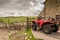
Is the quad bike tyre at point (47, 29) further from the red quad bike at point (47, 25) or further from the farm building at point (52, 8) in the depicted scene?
the farm building at point (52, 8)

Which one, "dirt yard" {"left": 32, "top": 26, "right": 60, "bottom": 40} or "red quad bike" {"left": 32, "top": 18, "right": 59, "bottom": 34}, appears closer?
"dirt yard" {"left": 32, "top": 26, "right": 60, "bottom": 40}

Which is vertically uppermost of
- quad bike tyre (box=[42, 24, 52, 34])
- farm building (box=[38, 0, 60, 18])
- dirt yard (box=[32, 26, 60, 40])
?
farm building (box=[38, 0, 60, 18])

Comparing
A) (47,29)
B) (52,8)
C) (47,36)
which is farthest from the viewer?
(52,8)

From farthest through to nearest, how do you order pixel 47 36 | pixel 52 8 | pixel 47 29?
pixel 52 8
pixel 47 29
pixel 47 36

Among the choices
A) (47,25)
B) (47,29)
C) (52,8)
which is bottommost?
(47,29)

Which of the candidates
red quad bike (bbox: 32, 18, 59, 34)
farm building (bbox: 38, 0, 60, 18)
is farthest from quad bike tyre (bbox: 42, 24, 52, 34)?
farm building (bbox: 38, 0, 60, 18)

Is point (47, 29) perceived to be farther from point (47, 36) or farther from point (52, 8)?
point (52, 8)

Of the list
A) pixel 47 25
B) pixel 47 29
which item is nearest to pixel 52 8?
pixel 47 25

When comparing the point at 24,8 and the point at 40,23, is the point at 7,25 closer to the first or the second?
the point at 40,23

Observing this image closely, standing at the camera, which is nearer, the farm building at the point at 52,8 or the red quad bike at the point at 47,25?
the red quad bike at the point at 47,25

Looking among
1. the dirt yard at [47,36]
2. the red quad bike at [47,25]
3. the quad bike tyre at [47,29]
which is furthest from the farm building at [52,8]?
the dirt yard at [47,36]

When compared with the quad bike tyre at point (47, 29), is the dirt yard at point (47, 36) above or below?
below

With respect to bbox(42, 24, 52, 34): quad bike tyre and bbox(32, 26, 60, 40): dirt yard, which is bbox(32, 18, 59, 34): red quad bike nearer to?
bbox(42, 24, 52, 34): quad bike tyre

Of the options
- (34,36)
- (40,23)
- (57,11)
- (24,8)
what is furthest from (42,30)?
(24,8)
